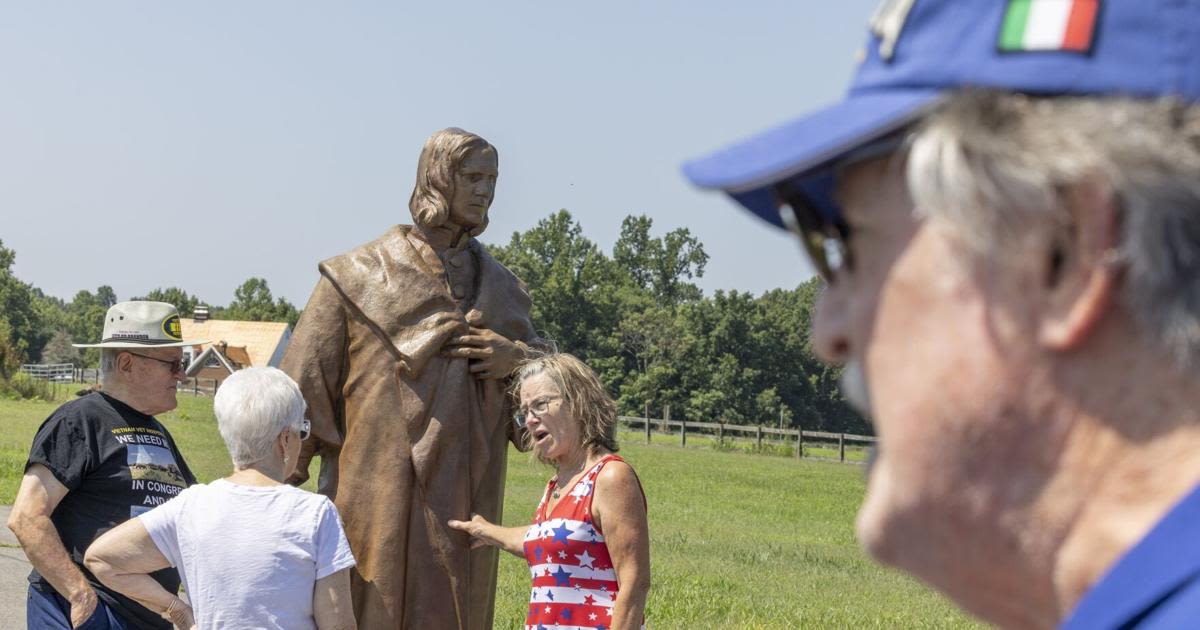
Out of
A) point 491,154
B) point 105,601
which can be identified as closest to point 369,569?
point 105,601

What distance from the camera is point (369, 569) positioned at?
16.4 feet

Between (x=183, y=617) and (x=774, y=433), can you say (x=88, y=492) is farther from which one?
(x=774, y=433)

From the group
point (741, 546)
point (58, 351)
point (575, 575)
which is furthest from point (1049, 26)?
point (58, 351)

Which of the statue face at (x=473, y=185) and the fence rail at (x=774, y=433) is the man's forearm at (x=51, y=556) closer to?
the statue face at (x=473, y=185)

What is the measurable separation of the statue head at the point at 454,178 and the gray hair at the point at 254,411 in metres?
1.14

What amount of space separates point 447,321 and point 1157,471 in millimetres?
4106

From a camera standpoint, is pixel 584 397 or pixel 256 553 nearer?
pixel 256 553

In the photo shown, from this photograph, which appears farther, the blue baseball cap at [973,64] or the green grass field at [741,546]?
Answer: the green grass field at [741,546]

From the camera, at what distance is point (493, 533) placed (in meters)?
4.82

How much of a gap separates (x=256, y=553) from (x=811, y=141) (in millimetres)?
2995

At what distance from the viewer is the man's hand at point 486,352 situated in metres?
5.02

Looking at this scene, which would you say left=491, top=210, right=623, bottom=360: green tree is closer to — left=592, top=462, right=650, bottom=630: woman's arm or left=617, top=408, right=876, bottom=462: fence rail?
left=617, top=408, right=876, bottom=462: fence rail

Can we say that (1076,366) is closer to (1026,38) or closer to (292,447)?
(1026,38)

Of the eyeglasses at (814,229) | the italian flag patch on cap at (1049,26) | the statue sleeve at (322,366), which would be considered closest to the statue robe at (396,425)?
the statue sleeve at (322,366)
